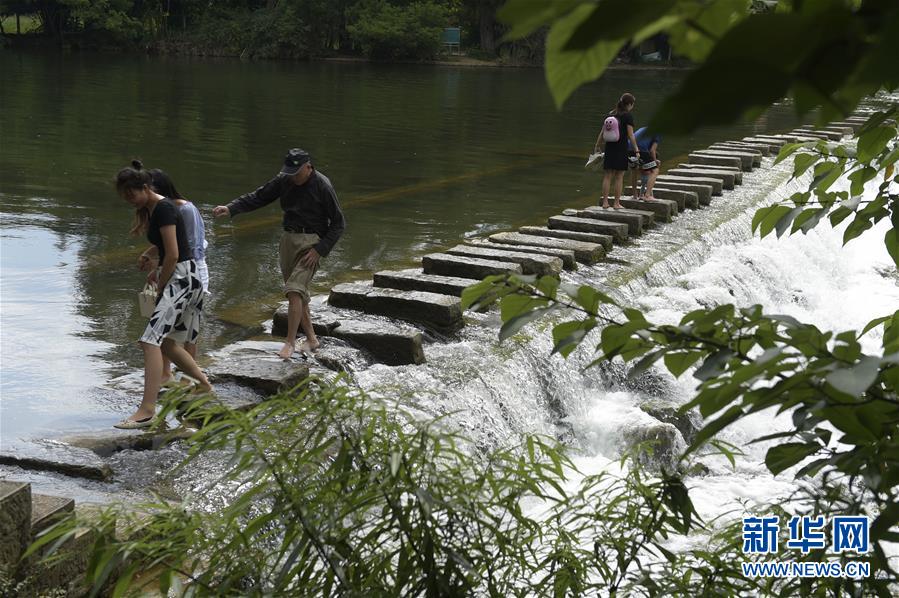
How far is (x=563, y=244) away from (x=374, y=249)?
2858 mm

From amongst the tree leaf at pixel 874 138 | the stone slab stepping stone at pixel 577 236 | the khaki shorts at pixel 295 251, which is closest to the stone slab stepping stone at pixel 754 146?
the stone slab stepping stone at pixel 577 236

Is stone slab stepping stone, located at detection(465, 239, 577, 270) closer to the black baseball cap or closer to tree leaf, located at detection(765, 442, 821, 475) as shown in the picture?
the black baseball cap

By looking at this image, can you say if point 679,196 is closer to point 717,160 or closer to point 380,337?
point 717,160

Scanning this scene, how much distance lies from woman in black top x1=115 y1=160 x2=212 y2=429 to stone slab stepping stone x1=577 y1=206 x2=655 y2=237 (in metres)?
6.19

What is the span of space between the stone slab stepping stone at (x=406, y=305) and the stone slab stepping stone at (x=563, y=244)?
219 centimetres

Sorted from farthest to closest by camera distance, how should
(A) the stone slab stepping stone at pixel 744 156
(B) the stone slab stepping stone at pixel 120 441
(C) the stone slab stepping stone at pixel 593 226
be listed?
1. (A) the stone slab stepping stone at pixel 744 156
2. (C) the stone slab stepping stone at pixel 593 226
3. (B) the stone slab stepping stone at pixel 120 441

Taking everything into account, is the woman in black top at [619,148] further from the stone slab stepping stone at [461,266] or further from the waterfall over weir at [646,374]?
the stone slab stepping stone at [461,266]

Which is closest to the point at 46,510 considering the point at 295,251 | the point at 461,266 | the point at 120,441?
the point at 120,441

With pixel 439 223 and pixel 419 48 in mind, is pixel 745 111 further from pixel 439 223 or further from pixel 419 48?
pixel 419 48

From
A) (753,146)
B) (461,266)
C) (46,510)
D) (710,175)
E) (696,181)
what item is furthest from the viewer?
(753,146)

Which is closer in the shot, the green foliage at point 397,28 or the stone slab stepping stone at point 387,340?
the stone slab stepping stone at point 387,340

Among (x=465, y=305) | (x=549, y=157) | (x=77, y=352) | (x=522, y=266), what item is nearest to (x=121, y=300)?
(x=77, y=352)

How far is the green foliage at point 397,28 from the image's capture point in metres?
51.9

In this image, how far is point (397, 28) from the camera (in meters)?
51.7
